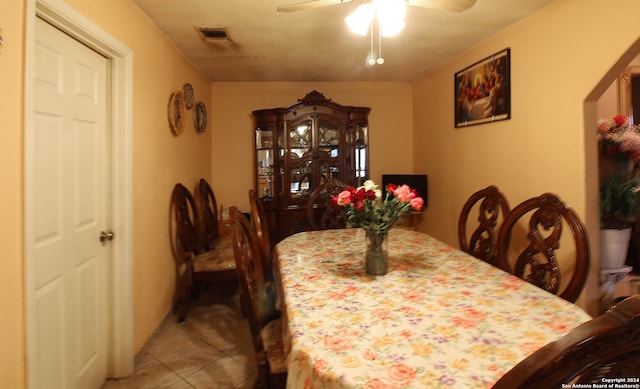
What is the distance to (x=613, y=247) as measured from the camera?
6.87 ft

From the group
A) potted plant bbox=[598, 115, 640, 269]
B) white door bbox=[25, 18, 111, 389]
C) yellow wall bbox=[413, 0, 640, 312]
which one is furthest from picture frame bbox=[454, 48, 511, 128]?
white door bbox=[25, 18, 111, 389]

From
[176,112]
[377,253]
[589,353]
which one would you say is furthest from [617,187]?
[176,112]

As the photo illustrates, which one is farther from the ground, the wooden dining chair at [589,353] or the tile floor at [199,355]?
the wooden dining chair at [589,353]

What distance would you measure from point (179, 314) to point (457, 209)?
8.81ft

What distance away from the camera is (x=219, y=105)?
4008mm

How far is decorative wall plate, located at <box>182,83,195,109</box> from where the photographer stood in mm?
2957

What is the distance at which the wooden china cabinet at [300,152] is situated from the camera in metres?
3.74

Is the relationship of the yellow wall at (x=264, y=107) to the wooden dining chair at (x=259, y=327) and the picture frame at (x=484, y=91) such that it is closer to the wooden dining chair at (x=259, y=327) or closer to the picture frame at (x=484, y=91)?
the picture frame at (x=484, y=91)

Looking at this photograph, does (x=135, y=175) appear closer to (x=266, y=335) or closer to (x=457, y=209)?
(x=266, y=335)

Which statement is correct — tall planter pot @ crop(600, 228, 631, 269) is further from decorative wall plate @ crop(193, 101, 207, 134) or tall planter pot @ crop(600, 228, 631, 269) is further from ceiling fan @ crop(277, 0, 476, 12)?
decorative wall plate @ crop(193, 101, 207, 134)

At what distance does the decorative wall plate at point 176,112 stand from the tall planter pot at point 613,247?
307 cm

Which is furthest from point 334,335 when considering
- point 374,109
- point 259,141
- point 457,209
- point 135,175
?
point 374,109

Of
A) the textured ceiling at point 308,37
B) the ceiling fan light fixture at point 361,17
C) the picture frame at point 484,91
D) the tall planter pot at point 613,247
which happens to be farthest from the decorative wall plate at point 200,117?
the tall planter pot at point 613,247

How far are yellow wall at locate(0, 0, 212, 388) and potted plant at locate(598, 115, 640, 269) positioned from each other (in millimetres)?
2906
